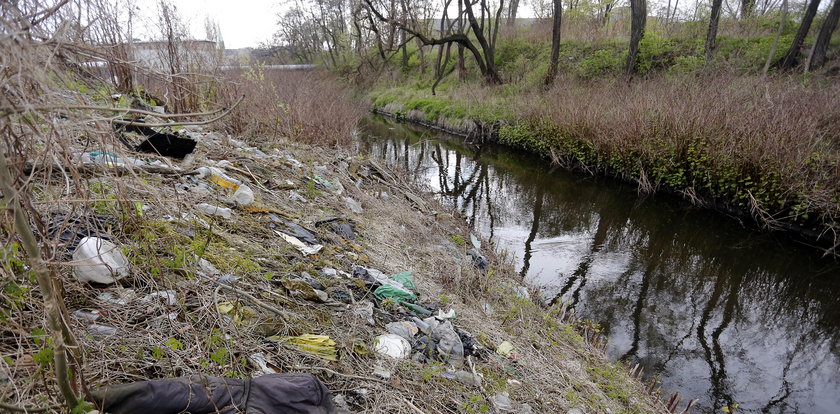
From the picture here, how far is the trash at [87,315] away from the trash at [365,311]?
128 centimetres

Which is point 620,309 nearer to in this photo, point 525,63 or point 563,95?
point 563,95

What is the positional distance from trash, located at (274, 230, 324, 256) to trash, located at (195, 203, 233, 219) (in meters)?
0.38

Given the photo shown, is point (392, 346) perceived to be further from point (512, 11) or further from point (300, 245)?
point (512, 11)

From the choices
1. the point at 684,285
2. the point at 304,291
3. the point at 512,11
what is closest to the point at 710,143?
the point at 684,285

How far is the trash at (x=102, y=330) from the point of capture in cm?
179

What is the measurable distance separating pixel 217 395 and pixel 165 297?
0.72m

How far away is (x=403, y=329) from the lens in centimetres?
274

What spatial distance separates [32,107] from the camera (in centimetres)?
97

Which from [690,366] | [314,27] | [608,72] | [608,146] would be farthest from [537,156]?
[314,27]

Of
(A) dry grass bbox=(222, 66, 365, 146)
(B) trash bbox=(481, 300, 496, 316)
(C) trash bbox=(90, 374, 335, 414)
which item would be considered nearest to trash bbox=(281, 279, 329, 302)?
(C) trash bbox=(90, 374, 335, 414)

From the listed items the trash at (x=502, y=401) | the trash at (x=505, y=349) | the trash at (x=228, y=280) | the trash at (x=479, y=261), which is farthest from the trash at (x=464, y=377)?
the trash at (x=479, y=261)

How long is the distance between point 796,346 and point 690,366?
4.11 ft

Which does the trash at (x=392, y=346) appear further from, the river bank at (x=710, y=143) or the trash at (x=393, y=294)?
the river bank at (x=710, y=143)

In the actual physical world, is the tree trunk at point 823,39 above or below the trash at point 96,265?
above
